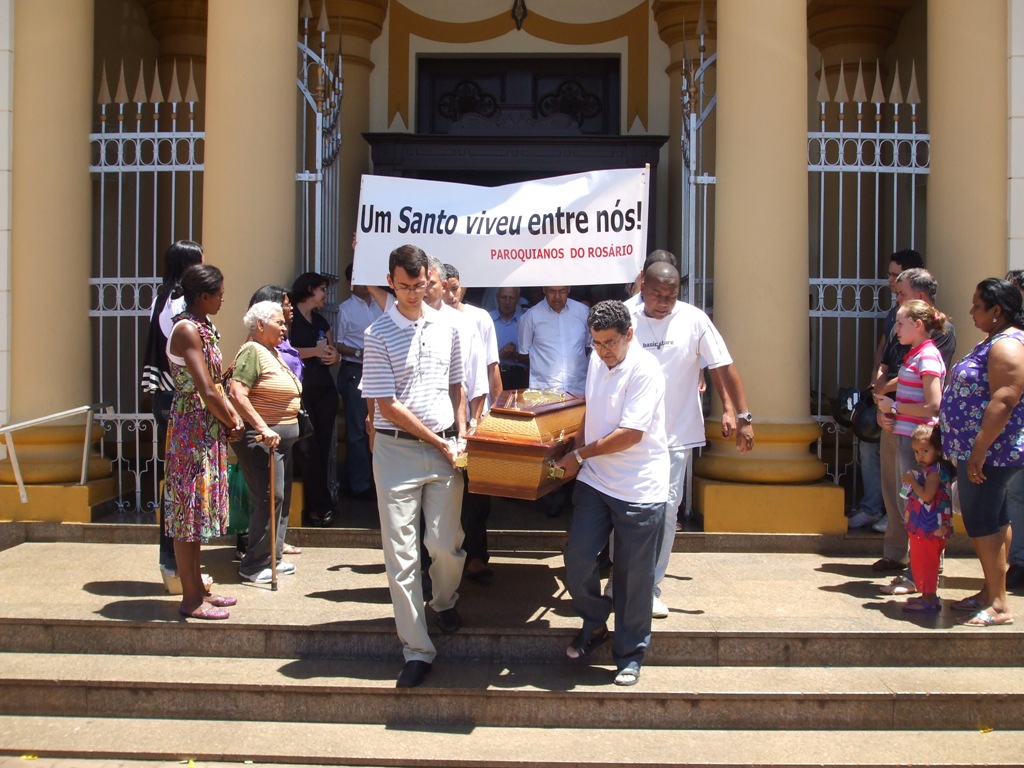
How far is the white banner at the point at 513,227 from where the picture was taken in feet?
20.8

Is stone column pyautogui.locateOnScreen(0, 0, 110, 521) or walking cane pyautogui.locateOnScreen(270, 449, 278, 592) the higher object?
stone column pyautogui.locateOnScreen(0, 0, 110, 521)

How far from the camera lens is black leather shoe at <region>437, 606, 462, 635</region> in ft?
16.0

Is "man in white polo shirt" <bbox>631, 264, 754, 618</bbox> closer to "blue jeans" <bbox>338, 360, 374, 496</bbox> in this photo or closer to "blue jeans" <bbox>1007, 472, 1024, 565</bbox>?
"blue jeans" <bbox>1007, 472, 1024, 565</bbox>

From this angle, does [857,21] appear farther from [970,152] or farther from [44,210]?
[44,210]

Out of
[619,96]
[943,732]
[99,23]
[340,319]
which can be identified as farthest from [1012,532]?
[99,23]

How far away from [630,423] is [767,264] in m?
2.78

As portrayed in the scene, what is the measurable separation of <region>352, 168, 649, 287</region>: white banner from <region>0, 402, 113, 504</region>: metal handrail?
2013mm

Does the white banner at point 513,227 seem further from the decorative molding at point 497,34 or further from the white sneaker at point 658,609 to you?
the decorative molding at point 497,34

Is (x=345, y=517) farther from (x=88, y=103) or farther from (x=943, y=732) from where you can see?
(x=943, y=732)

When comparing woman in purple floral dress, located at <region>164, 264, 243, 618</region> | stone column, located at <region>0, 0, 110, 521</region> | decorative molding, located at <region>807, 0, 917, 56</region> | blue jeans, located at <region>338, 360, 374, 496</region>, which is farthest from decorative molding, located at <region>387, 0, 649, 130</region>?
woman in purple floral dress, located at <region>164, 264, 243, 618</region>

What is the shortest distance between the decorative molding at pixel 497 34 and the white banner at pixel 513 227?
129 inches

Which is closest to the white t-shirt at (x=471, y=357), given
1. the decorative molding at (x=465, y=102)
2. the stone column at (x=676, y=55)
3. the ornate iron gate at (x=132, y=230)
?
the ornate iron gate at (x=132, y=230)

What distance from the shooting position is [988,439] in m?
4.91

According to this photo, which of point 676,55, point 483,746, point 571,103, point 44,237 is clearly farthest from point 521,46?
point 483,746
